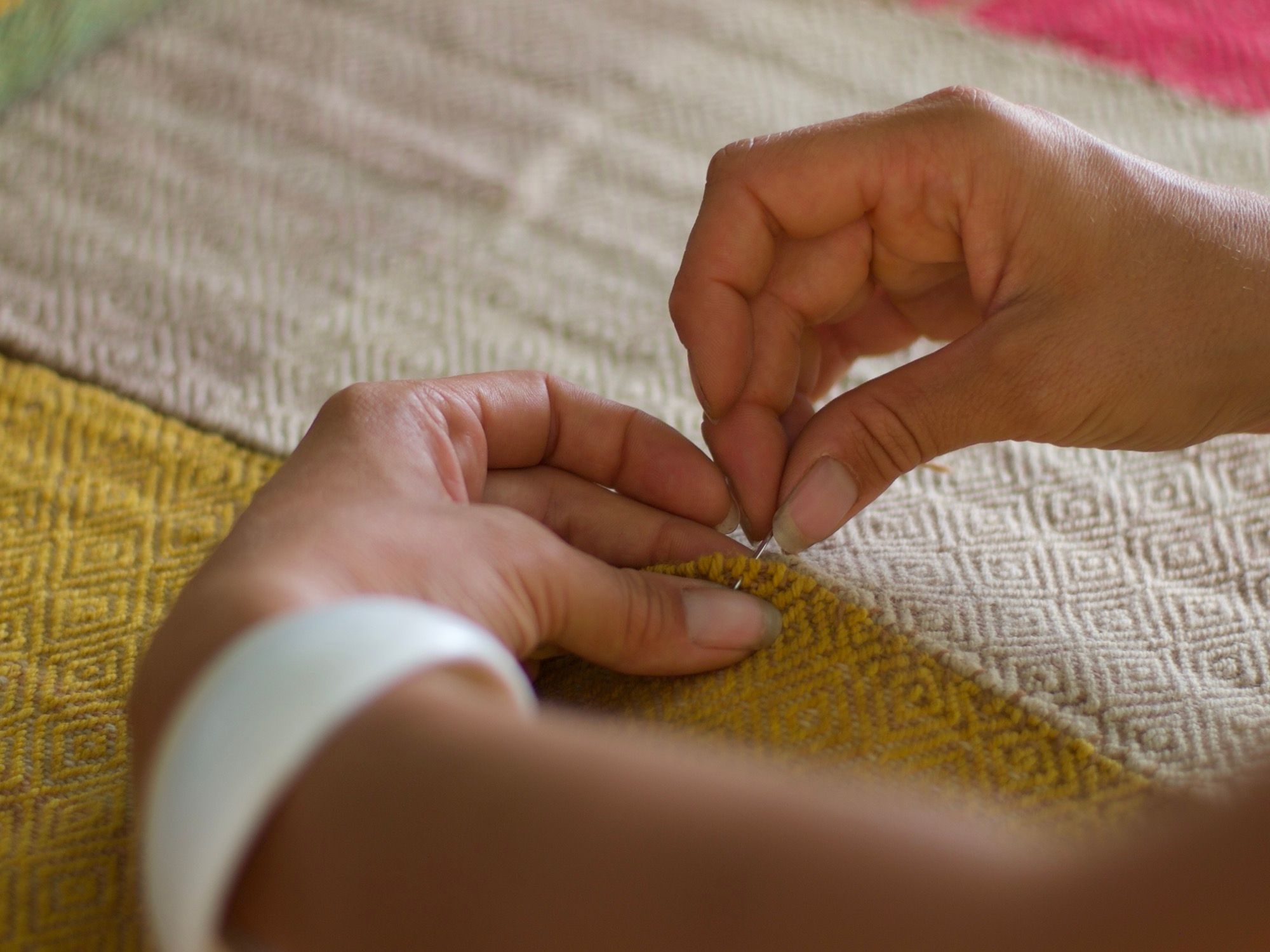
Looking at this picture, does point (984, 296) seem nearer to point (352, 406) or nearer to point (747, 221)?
point (747, 221)

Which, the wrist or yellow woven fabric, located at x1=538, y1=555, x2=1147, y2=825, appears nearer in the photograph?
the wrist

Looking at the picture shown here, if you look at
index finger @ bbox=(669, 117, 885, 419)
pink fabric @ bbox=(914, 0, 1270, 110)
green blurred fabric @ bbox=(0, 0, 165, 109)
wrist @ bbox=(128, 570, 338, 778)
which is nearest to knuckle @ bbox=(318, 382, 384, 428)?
wrist @ bbox=(128, 570, 338, 778)

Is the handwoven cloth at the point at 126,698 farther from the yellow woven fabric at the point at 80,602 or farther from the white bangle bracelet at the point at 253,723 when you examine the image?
the white bangle bracelet at the point at 253,723

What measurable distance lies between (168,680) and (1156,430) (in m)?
0.59

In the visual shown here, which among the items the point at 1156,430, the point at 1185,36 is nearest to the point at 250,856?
the point at 1156,430

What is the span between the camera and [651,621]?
61cm

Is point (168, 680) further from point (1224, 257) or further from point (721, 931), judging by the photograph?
point (1224, 257)

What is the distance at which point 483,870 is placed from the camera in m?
0.40

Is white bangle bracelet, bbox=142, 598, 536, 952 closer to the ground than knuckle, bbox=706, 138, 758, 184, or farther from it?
closer to the ground

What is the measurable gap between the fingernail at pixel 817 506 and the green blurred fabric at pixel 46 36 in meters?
0.88

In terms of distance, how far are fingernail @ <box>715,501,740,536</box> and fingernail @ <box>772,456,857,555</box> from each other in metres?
0.04

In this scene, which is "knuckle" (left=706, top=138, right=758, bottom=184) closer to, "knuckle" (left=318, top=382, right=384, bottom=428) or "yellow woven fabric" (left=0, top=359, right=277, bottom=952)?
"knuckle" (left=318, top=382, right=384, bottom=428)

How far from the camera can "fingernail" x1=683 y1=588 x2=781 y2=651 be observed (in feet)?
2.04

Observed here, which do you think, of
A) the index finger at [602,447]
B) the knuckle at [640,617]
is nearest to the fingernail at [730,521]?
the index finger at [602,447]
